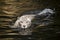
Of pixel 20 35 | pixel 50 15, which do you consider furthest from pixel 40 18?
pixel 20 35

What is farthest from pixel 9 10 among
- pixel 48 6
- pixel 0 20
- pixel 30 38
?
pixel 30 38

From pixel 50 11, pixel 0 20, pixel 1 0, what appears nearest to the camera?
pixel 0 20

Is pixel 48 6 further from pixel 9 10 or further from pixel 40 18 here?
pixel 9 10

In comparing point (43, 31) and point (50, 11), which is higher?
point (50, 11)

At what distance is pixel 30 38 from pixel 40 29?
0.17 metres

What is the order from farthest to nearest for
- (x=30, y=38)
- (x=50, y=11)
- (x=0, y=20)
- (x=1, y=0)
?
(x=1, y=0)
(x=50, y=11)
(x=0, y=20)
(x=30, y=38)

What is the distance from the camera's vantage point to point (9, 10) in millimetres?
2645

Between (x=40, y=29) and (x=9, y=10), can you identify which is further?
(x=9, y=10)

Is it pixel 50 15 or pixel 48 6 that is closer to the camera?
pixel 50 15

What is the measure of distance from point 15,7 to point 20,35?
59 centimetres

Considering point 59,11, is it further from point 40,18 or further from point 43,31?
point 43,31

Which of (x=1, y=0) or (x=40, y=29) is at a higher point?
(x=1, y=0)

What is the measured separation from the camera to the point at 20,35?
217cm

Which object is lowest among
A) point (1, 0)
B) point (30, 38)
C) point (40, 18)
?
point (30, 38)
